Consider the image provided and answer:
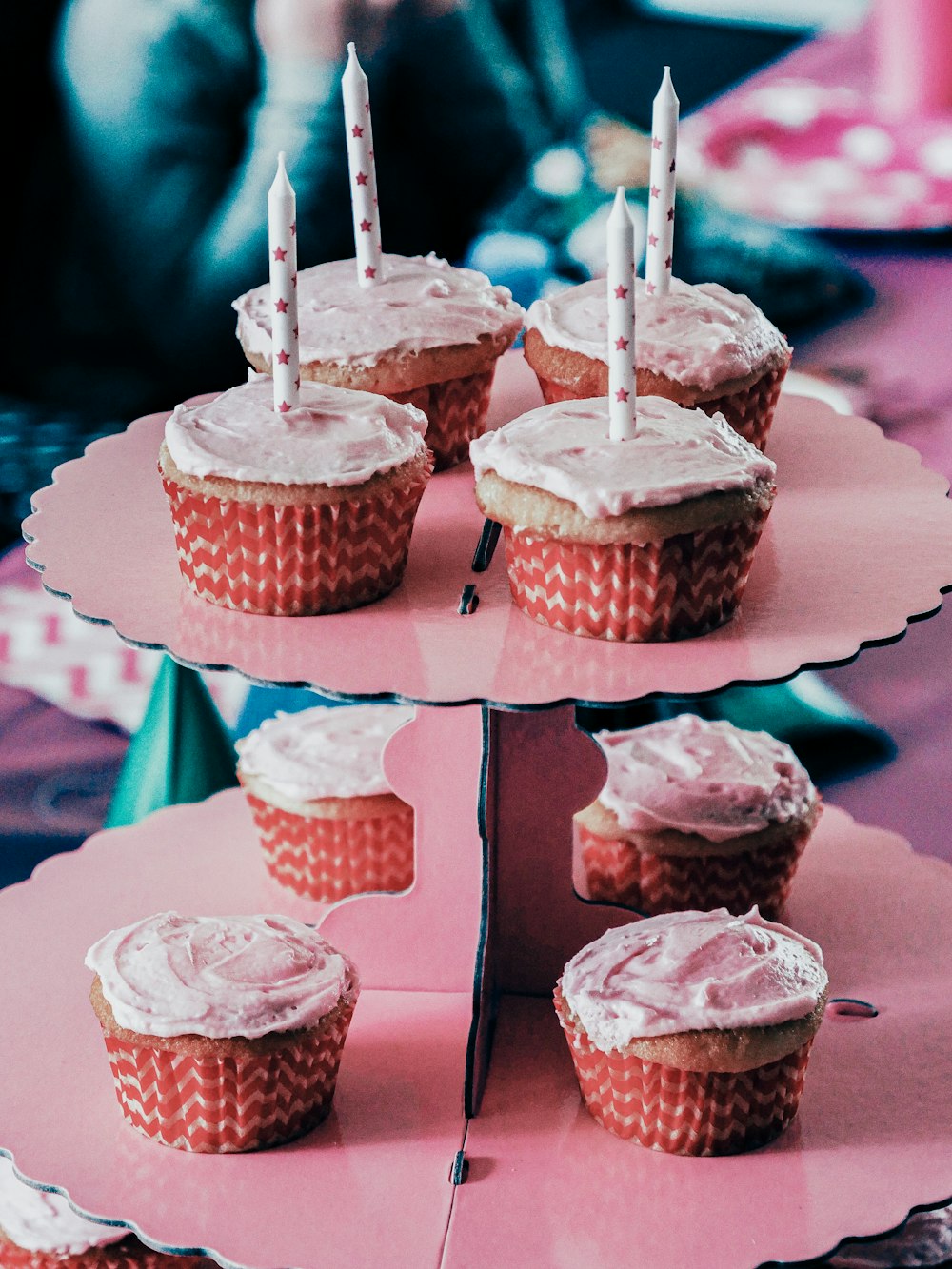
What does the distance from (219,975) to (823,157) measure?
2484 millimetres

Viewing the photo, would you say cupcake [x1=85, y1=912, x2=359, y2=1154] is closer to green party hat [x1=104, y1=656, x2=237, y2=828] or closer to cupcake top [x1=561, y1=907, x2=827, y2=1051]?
cupcake top [x1=561, y1=907, x2=827, y2=1051]

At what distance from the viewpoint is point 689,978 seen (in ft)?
6.29

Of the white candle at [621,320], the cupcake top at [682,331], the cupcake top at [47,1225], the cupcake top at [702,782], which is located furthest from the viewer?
the cupcake top at [702,782]

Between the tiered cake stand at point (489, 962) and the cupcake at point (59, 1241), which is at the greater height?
the tiered cake stand at point (489, 962)

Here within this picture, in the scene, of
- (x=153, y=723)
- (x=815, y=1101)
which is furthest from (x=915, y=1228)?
(x=153, y=723)

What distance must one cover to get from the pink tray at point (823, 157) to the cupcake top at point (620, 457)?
1.95 metres

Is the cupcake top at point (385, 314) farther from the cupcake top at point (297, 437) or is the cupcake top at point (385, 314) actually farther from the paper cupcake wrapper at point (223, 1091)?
the paper cupcake wrapper at point (223, 1091)

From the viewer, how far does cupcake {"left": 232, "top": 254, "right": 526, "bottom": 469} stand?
1.99 meters

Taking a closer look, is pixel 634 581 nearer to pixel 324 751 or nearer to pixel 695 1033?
pixel 695 1033

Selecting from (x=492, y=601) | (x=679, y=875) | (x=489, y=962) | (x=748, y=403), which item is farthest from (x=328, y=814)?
(x=748, y=403)

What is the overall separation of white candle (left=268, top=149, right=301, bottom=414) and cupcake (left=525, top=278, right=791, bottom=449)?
355 mm

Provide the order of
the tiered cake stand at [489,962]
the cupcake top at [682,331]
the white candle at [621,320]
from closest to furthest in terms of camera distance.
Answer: the white candle at [621,320] < the tiered cake stand at [489,962] < the cupcake top at [682,331]

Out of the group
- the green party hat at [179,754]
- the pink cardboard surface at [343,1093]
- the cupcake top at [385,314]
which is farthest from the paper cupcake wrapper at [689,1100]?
the green party hat at [179,754]

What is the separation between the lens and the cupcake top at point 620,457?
1.68m
